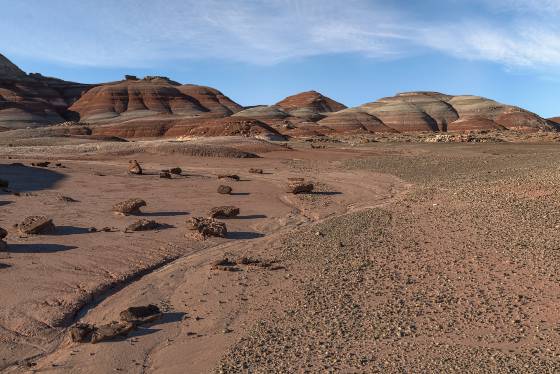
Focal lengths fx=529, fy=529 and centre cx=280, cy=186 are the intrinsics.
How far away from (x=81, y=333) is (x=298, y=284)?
11.9ft

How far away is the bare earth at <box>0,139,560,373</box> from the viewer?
647 cm

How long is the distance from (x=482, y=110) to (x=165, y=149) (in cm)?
9071

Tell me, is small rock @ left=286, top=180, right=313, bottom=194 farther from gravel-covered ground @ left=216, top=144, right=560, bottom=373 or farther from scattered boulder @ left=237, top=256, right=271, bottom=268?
scattered boulder @ left=237, top=256, right=271, bottom=268

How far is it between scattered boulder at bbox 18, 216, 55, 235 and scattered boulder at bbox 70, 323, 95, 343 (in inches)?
200

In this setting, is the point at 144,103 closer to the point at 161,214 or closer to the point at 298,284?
the point at 161,214

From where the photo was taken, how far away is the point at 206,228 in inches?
488

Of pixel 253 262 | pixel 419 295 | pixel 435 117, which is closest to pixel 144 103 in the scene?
pixel 435 117

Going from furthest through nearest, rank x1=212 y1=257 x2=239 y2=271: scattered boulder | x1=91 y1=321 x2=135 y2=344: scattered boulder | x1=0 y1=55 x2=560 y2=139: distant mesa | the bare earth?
1. x1=0 y1=55 x2=560 y2=139: distant mesa
2. x1=212 y1=257 x2=239 y2=271: scattered boulder
3. x1=91 y1=321 x2=135 y2=344: scattered boulder
4. the bare earth

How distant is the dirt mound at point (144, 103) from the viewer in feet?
328

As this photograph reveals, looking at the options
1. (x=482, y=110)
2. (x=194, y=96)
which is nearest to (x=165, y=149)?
(x=194, y=96)

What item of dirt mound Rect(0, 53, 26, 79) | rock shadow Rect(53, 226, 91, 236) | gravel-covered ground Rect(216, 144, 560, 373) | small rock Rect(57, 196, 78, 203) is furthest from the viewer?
dirt mound Rect(0, 53, 26, 79)

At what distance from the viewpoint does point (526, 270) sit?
367 inches

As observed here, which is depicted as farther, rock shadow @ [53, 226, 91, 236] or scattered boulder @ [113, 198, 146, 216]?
scattered boulder @ [113, 198, 146, 216]

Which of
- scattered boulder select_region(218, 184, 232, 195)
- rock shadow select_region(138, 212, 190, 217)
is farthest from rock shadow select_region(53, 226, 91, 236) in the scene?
scattered boulder select_region(218, 184, 232, 195)
